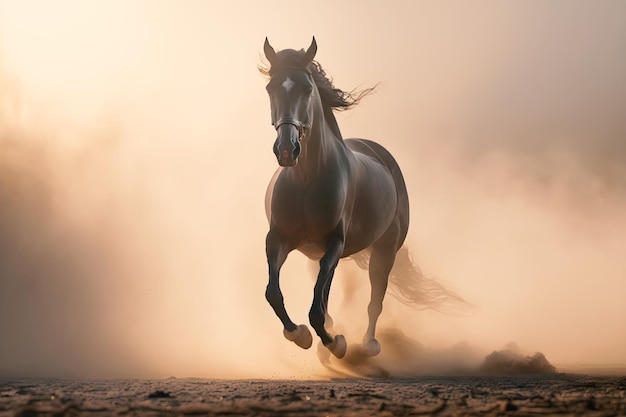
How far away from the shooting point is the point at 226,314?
13.6 m

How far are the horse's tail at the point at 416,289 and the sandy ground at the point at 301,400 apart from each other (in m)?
5.18

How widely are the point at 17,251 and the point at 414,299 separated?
5.51m

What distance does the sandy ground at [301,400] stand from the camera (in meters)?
4.82

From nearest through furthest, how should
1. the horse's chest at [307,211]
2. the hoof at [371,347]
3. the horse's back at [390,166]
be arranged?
the horse's chest at [307,211] < the hoof at [371,347] < the horse's back at [390,166]

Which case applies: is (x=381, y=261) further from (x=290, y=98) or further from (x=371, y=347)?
(x=290, y=98)

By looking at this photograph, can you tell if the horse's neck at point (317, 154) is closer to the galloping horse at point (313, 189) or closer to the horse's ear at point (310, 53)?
the galloping horse at point (313, 189)

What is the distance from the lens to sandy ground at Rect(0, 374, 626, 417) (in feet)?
15.8

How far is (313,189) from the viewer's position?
8148mm

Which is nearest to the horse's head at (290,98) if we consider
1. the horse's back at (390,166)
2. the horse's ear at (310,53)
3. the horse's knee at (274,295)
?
the horse's ear at (310,53)

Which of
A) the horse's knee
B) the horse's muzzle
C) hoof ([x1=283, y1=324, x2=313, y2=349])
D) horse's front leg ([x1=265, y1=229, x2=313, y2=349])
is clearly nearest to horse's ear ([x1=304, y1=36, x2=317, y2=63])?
the horse's muzzle

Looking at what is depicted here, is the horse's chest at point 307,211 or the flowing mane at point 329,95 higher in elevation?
the flowing mane at point 329,95

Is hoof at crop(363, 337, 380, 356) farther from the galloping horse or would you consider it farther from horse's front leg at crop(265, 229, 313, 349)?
horse's front leg at crop(265, 229, 313, 349)

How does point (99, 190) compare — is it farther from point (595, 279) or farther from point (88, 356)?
point (595, 279)

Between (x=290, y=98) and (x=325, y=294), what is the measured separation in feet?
5.82
